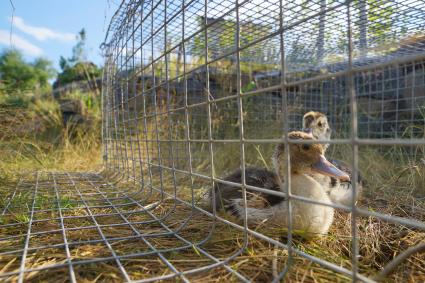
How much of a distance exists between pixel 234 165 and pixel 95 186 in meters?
1.95

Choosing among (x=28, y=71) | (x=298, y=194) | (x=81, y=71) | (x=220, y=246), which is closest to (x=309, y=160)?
(x=298, y=194)

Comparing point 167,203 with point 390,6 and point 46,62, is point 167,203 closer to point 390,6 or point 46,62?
point 390,6

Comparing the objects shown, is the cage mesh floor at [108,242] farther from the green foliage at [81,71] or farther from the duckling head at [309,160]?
the green foliage at [81,71]

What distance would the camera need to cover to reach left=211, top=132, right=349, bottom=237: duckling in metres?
1.70

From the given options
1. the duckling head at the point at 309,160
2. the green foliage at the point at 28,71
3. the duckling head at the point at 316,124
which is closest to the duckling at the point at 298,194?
the duckling head at the point at 309,160

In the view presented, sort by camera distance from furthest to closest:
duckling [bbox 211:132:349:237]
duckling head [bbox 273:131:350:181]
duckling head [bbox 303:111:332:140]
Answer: duckling head [bbox 303:111:332:140] < duckling head [bbox 273:131:350:181] < duckling [bbox 211:132:349:237]

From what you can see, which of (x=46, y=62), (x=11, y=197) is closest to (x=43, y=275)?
(x=11, y=197)

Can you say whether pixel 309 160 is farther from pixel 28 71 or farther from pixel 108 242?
pixel 28 71

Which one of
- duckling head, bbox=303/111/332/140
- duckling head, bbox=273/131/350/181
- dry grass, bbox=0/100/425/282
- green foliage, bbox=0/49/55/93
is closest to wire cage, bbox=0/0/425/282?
dry grass, bbox=0/100/425/282

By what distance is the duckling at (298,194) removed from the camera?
1.70 meters

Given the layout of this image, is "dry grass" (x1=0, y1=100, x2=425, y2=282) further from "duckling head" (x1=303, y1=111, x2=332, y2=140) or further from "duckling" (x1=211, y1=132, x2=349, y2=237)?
"duckling head" (x1=303, y1=111, x2=332, y2=140)

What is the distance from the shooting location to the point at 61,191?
288cm

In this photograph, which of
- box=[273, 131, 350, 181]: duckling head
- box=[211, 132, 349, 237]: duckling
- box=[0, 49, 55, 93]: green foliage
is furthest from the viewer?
box=[0, 49, 55, 93]: green foliage

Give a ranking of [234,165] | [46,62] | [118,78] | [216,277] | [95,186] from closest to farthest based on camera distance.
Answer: [216,277]
[95,186]
[118,78]
[234,165]
[46,62]
